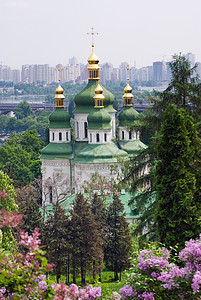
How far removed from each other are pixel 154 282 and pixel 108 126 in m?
27.0

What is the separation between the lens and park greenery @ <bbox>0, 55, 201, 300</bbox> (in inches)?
308

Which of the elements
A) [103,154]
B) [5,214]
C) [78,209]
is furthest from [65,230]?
[5,214]

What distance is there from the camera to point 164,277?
901cm

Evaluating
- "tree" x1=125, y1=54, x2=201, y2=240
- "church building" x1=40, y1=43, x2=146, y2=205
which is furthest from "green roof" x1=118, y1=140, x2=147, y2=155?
"tree" x1=125, y1=54, x2=201, y2=240

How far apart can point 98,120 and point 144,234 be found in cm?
2023

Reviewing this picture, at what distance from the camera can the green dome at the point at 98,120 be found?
35875mm

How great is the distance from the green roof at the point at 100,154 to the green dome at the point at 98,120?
102 cm

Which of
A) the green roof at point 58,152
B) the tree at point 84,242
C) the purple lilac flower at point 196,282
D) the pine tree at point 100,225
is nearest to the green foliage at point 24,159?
the green roof at point 58,152

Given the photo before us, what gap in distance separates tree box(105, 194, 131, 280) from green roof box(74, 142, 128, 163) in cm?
903

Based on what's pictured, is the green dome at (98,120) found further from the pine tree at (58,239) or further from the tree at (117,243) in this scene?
the pine tree at (58,239)

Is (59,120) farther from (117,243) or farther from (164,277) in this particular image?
(164,277)

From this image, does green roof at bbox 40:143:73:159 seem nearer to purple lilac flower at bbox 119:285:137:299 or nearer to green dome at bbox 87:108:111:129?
green dome at bbox 87:108:111:129

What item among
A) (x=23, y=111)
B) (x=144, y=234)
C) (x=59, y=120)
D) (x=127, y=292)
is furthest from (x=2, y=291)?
(x=23, y=111)

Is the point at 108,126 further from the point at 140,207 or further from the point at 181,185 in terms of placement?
the point at 181,185
